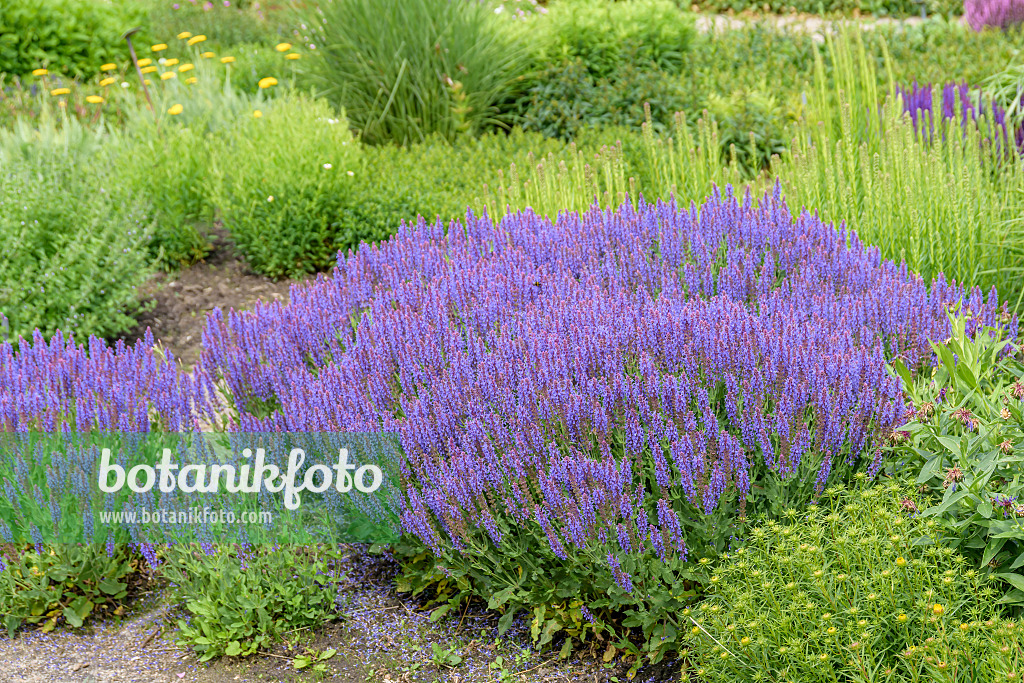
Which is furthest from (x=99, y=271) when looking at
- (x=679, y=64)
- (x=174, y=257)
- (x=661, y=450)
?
(x=679, y=64)

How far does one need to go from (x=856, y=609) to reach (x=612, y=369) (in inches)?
41.5

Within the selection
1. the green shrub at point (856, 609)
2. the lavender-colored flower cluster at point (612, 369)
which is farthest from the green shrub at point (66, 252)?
the green shrub at point (856, 609)

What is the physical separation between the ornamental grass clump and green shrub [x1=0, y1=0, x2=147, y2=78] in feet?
34.3

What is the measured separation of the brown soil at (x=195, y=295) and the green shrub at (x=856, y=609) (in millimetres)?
3989

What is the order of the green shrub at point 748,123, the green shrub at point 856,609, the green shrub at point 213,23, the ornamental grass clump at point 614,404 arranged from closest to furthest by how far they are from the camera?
the green shrub at point 856,609 → the ornamental grass clump at point 614,404 → the green shrub at point 748,123 → the green shrub at point 213,23

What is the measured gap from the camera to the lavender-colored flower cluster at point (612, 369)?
2971 millimetres

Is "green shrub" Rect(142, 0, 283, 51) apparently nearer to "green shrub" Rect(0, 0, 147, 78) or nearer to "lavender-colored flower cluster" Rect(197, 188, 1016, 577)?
"green shrub" Rect(0, 0, 147, 78)

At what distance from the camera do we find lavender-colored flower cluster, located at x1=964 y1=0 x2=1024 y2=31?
444 inches

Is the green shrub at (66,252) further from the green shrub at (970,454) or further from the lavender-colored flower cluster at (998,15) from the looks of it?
the lavender-colored flower cluster at (998,15)

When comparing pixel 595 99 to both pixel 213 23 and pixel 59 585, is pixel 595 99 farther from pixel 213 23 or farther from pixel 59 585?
Result: pixel 213 23

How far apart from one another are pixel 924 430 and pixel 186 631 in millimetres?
2430

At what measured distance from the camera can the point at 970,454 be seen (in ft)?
9.01

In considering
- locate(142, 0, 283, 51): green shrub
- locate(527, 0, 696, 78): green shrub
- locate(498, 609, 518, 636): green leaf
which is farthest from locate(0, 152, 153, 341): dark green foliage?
locate(142, 0, 283, 51): green shrub

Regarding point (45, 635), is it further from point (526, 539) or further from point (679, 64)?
point (679, 64)
